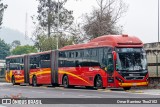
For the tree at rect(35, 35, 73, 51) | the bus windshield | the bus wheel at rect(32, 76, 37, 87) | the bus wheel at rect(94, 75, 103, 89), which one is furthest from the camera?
the tree at rect(35, 35, 73, 51)

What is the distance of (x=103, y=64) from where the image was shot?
29531 millimetres

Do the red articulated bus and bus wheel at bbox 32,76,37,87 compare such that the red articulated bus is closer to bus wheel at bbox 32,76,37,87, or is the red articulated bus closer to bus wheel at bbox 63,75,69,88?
bus wheel at bbox 63,75,69,88

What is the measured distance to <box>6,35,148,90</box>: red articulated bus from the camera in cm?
2850

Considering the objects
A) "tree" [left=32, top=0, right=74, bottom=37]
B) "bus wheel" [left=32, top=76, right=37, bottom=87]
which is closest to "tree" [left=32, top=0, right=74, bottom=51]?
"tree" [left=32, top=0, right=74, bottom=37]

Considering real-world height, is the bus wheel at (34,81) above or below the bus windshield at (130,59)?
below

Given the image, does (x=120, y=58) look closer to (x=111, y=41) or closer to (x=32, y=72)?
(x=111, y=41)

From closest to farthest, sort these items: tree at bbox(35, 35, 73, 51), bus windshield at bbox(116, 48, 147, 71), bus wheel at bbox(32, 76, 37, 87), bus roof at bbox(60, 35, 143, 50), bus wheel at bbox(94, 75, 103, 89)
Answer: bus windshield at bbox(116, 48, 147, 71), bus roof at bbox(60, 35, 143, 50), bus wheel at bbox(94, 75, 103, 89), bus wheel at bbox(32, 76, 37, 87), tree at bbox(35, 35, 73, 51)

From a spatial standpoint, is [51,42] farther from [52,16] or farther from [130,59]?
[130,59]

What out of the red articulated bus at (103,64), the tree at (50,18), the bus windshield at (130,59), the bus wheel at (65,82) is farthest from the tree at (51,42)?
the bus windshield at (130,59)

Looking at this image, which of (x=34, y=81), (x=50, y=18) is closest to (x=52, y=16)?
(x=50, y=18)

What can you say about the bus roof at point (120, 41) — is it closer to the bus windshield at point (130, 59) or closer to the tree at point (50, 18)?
the bus windshield at point (130, 59)

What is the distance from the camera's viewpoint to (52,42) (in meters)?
66.9

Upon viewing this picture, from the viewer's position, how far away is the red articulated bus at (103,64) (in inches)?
1122

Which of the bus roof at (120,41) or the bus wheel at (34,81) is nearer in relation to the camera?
the bus roof at (120,41)
